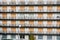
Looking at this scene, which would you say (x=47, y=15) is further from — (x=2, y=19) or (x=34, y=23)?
(x=2, y=19)

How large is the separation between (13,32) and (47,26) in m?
8.10

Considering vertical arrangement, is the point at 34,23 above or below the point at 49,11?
below

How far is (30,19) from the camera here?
1682 inches

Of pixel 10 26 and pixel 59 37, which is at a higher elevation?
pixel 10 26

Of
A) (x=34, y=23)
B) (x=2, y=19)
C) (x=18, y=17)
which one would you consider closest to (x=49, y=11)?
(x=34, y=23)

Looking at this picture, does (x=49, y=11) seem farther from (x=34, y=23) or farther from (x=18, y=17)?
(x=18, y=17)

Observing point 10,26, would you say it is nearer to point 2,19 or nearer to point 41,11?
point 2,19

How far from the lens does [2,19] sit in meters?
43.2

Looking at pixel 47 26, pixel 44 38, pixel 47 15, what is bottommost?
pixel 44 38

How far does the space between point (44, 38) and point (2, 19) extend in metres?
10.8

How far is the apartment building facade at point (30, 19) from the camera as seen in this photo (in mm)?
42188

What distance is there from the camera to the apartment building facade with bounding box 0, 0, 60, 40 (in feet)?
138

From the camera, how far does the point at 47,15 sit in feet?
139

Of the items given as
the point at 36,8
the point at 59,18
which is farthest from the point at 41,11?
the point at 59,18
